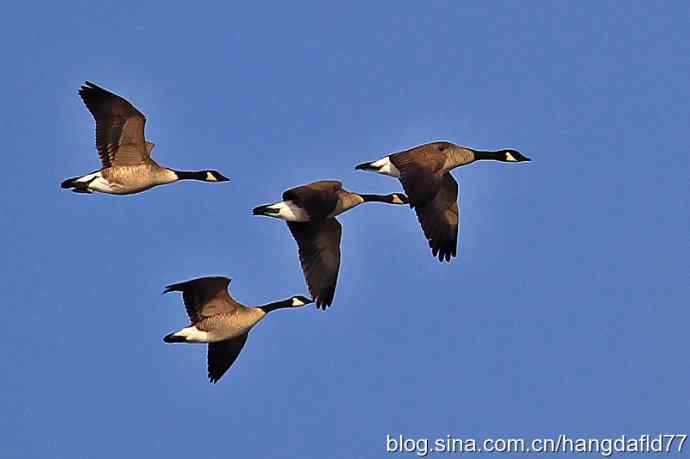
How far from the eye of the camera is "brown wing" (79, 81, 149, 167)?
97.3ft

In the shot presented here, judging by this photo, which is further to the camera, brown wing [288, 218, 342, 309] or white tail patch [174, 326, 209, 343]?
brown wing [288, 218, 342, 309]

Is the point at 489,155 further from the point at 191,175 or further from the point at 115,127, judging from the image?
the point at 115,127

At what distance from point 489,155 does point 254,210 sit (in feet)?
13.0

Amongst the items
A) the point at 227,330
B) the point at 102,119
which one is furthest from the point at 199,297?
the point at 102,119

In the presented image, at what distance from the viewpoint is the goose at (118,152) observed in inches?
1170

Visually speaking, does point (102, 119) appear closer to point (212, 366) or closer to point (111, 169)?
point (111, 169)

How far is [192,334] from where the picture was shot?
29.6 m

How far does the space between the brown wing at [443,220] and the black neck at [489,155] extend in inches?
19.1

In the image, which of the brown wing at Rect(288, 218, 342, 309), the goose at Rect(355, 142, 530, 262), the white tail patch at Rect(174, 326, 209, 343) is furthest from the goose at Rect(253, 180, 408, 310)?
the white tail patch at Rect(174, 326, 209, 343)

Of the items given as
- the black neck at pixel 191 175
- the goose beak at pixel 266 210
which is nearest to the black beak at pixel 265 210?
the goose beak at pixel 266 210

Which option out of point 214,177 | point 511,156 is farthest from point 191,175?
point 511,156

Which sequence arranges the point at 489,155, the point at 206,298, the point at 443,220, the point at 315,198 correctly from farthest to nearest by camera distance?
1. the point at 489,155
2. the point at 443,220
3. the point at 315,198
4. the point at 206,298

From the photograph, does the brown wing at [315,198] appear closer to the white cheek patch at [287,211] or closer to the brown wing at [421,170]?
the white cheek patch at [287,211]

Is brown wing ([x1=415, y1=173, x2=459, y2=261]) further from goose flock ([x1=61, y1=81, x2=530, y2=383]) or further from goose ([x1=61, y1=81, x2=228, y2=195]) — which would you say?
goose ([x1=61, y1=81, x2=228, y2=195])
